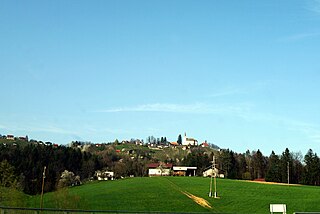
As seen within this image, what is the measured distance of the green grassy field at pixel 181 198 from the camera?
68250 mm

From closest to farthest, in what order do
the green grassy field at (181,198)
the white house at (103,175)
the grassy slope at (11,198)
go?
the grassy slope at (11,198) < the green grassy field at (181,198) < the white house at (103,175)

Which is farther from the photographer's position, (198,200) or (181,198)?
(181,198)


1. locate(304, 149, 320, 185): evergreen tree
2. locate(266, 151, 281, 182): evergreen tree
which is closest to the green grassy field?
locate(266, 151, 281, 182): evergreen tree

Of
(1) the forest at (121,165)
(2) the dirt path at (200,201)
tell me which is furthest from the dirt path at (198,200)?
Answer: (1) the forest at (121,165)

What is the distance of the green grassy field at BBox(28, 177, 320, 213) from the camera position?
68.2 meters

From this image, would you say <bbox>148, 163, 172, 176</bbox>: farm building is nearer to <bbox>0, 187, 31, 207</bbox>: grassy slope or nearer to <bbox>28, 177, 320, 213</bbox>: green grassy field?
<bbox>28, 177, 320, 213</bbox>: green grassy field

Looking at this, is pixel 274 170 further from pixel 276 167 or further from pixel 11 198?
pixel 11 198

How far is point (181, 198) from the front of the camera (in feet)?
267

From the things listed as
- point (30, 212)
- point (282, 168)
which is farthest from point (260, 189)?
point (30, 212)

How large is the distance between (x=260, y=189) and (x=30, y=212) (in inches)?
3251

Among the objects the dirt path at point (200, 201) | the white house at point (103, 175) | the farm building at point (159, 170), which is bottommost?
the dirt path at point (200, 201)

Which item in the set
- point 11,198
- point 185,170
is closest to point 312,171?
point 185,170

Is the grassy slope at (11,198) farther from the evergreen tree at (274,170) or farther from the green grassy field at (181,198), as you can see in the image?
the evergreen tree at (274,170)

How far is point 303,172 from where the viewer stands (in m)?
136
